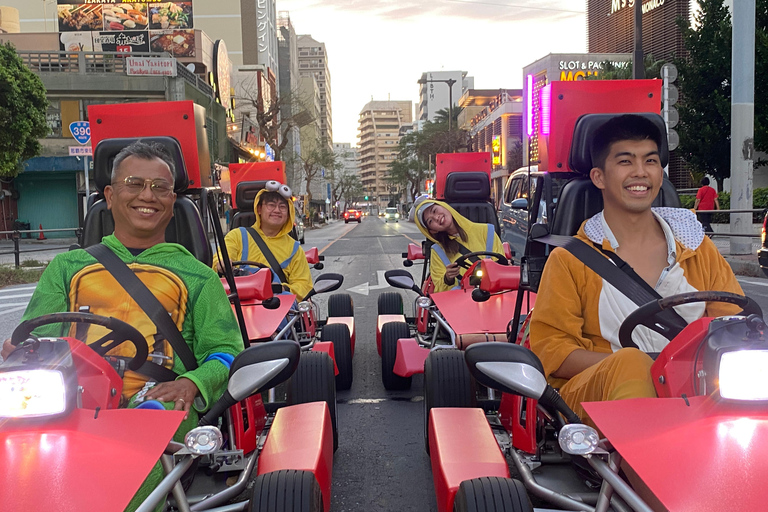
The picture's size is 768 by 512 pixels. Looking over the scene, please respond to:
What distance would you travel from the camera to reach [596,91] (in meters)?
4.71

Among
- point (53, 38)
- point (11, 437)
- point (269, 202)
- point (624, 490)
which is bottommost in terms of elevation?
point (624, 490)

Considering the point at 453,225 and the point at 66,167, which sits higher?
the point at 66,167

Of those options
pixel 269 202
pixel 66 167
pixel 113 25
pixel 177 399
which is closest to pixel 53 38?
pixel 113 25

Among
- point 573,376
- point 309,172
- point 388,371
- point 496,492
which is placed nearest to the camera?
point 496,492

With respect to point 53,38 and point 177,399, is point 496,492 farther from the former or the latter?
point 53,38

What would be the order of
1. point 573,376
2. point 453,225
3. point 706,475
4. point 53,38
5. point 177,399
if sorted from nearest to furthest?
1. point 706,475
2. point 177,399
3. point 573,376
4. point 453,225
5. point 53,38

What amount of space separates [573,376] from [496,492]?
0.65m

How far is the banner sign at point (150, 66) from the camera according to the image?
3166 cm

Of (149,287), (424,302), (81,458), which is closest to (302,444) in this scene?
(149,287)

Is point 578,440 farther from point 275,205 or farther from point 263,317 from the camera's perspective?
point 275,205

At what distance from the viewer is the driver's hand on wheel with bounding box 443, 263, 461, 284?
5.61 m

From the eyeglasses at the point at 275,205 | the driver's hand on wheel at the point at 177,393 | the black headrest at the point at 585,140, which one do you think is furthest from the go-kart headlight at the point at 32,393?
the eyeglasses at the point at 275,205

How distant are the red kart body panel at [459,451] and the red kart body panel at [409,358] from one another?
1.95 meters

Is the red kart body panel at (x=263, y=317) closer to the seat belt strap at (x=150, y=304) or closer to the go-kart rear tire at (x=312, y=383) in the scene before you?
the go-kart rear tire at (x=312, y=383)
